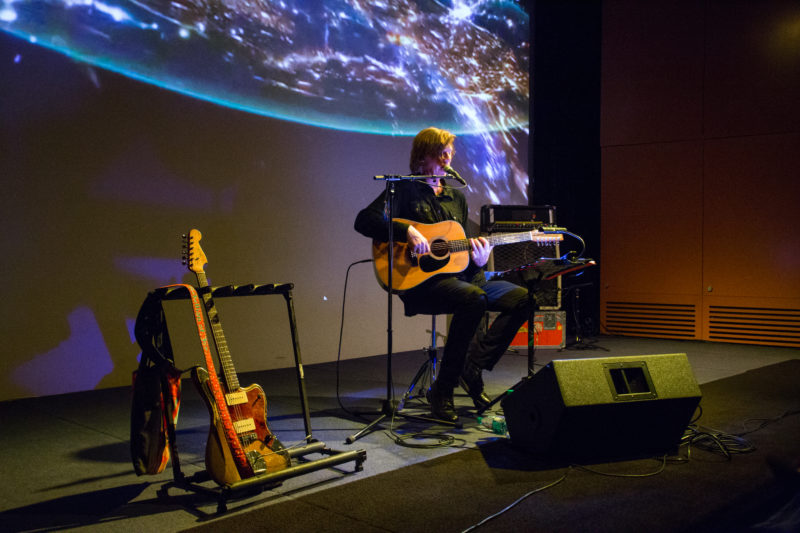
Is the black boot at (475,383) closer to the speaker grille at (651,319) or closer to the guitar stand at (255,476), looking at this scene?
the guitar stand at (255,476)

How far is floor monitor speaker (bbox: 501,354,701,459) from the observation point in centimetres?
237

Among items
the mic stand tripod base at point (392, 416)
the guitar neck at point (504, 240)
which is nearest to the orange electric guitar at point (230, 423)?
the mic stand tripod base at point (392, 416)

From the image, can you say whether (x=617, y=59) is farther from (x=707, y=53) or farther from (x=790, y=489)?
(x=790, y=489)

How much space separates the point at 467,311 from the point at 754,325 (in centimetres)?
463

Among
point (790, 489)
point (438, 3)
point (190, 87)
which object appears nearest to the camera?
point (790, 489)

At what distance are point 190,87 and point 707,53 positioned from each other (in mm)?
5186

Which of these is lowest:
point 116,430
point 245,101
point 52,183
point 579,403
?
point 116,430

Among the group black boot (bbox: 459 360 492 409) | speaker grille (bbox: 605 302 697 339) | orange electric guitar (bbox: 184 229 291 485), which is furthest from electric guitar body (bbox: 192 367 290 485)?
speaker grille (bbox: 605 302 697 339)

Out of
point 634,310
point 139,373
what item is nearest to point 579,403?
point 139,373

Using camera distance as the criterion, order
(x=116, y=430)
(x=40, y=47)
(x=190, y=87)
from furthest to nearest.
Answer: (x=190, y=87) → (x=40, y=47) → (x=116, y=430)

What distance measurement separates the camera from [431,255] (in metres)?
3.20

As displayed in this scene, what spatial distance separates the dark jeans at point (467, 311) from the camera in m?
3.15

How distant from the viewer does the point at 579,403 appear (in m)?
2.32

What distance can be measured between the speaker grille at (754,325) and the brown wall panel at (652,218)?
38cm
